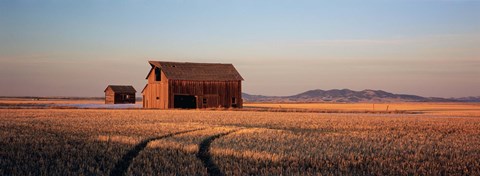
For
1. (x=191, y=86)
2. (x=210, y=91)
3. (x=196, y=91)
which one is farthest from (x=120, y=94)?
(x=210, y=91)

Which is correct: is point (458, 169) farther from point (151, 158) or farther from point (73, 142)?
point (73, 142)

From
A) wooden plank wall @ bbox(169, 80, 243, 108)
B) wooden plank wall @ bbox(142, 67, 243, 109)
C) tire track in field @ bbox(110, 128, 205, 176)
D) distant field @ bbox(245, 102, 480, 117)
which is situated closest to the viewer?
tire track in field @ bbox(110, 128, 205, 176)

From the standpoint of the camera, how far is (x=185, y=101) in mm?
70062

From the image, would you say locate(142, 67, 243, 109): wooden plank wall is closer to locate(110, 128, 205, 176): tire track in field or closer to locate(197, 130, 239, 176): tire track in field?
locate(197, 130, 239, 176): tire track in field

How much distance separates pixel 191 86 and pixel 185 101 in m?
2.54

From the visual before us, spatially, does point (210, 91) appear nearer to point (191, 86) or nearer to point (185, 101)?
point (191, 86)

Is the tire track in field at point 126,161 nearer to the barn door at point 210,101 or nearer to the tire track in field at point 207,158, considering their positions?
the tire track in field at point 207,158

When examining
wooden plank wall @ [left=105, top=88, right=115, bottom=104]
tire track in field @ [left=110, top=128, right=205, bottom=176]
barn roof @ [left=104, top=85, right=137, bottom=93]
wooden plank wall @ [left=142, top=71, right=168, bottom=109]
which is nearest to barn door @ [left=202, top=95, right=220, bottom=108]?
wooden plank wall @ [left=142, top=71, right=168, bottom=109]

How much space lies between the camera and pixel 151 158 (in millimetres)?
13211

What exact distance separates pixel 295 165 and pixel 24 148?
8360mm

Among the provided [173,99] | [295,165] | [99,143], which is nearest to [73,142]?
[99,143]

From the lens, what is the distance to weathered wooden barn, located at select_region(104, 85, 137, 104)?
104 meters

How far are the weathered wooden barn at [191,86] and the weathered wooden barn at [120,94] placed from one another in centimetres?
3258

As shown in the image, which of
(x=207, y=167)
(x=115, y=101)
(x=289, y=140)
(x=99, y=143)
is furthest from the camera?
(x=115, y=101)
